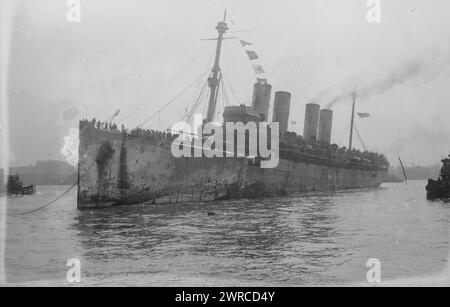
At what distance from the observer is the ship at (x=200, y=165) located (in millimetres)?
18219

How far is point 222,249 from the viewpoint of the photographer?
30.5ft

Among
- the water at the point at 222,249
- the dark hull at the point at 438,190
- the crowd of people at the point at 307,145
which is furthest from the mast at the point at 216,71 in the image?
the dark hull at the point at 438,190

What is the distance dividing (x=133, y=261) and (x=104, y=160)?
36.1 ft

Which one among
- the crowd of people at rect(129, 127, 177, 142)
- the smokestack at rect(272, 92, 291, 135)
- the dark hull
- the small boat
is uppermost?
the smokestack at rect(272, 92, 291, 135)

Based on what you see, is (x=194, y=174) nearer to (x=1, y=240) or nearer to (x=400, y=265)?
(x=1, y=240)

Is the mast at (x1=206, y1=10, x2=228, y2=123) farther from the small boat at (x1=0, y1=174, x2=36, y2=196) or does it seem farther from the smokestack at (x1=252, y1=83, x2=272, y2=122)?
the small boat at (x1=0, y1=174, x2=36, y2=196)

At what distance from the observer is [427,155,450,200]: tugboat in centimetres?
2863

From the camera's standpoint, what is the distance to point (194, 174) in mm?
21359

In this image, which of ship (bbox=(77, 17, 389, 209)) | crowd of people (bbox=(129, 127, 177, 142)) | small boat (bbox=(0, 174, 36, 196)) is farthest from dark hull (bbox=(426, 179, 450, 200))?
small boat (bbox=(0, 174, 36, 196))

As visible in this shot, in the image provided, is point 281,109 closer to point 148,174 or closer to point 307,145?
point 307,145

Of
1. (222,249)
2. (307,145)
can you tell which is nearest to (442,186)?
(307,145)

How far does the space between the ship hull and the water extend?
8.38 feet
